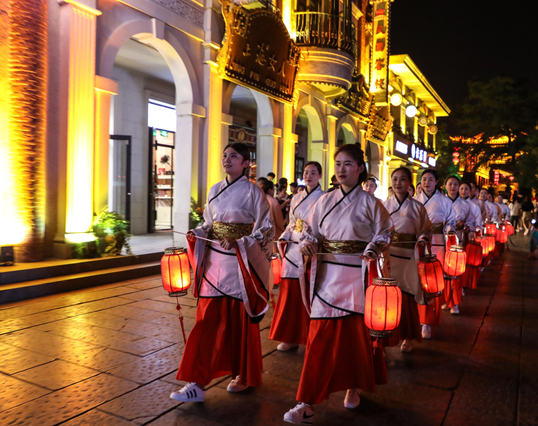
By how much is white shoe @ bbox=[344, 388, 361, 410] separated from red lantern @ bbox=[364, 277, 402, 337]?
57 centimetres

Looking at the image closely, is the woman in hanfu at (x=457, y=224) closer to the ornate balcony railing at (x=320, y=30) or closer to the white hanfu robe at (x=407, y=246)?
the white hanfu robe at (x=407, y=246)

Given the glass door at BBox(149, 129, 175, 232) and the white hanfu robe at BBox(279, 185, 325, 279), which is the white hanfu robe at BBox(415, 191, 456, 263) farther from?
the glass door at BBox(149, 129, 175, 232)

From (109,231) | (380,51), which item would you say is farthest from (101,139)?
(380,51)

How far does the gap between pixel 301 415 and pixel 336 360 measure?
0.41m

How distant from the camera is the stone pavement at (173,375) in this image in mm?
3072

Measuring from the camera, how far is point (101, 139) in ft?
25.8

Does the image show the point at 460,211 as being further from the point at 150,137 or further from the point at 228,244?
the point at 150,137

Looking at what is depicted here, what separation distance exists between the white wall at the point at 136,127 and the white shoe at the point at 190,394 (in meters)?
9.77

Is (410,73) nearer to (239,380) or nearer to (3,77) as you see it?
(3,77)

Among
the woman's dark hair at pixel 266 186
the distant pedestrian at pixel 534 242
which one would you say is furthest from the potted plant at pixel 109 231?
the distant pedestrian at pixel 534 242

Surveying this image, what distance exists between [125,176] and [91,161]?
2.77 metres

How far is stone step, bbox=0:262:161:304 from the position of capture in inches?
234

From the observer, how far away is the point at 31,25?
263 inches

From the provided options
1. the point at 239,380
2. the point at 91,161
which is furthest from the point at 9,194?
the point at 239,380
